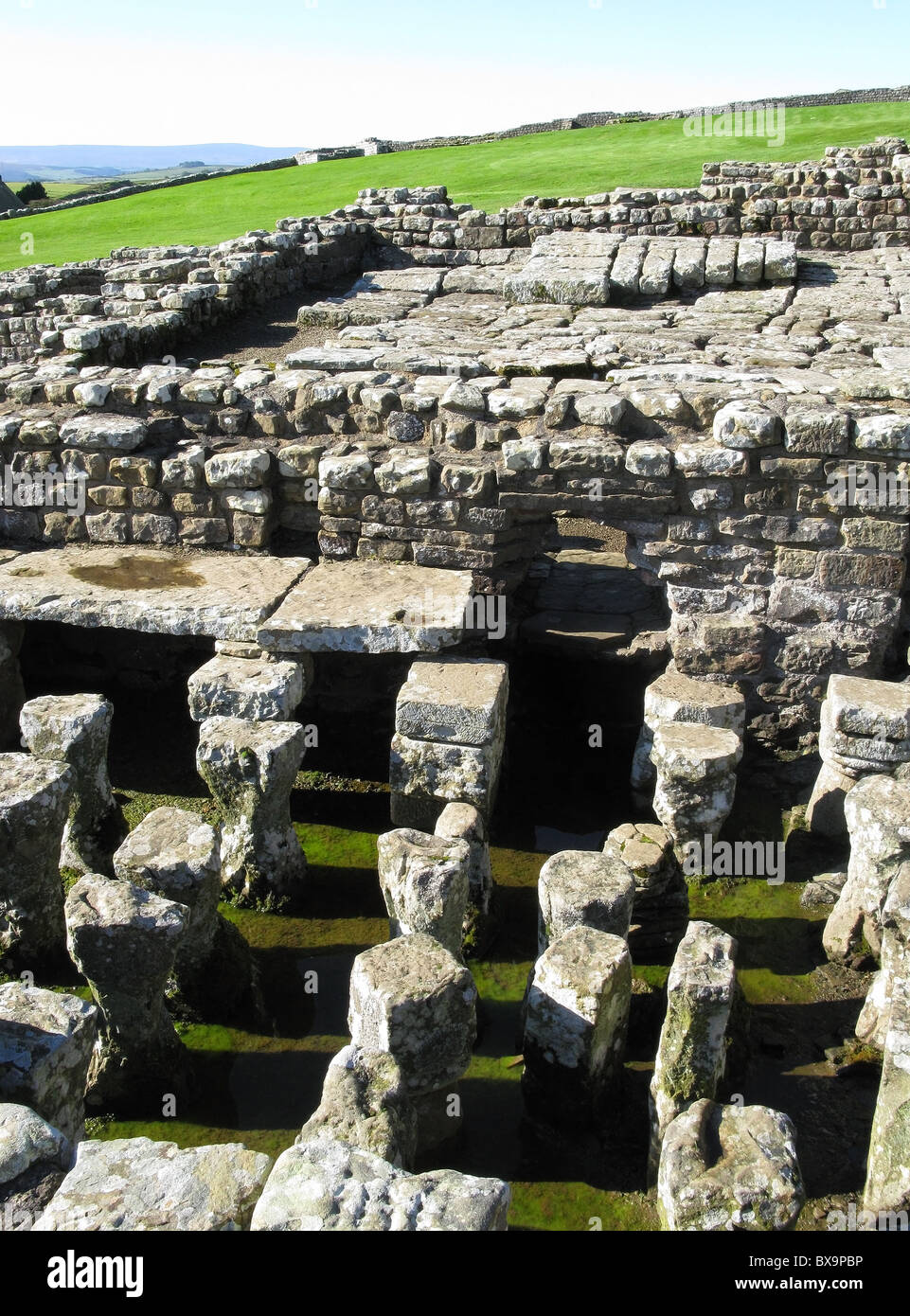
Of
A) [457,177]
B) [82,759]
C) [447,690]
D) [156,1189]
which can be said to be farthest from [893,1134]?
[457,177]

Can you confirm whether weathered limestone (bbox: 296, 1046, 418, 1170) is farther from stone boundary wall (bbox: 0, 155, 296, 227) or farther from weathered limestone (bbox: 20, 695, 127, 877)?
stone boundary wall (bbox: 0, 155, 296, 227)

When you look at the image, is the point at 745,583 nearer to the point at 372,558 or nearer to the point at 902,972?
the point at 372,558

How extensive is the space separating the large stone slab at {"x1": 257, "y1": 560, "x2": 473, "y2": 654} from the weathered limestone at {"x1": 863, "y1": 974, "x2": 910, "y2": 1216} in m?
3.20

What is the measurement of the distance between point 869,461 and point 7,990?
5.20 m

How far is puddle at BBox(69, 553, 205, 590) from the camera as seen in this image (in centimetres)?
696

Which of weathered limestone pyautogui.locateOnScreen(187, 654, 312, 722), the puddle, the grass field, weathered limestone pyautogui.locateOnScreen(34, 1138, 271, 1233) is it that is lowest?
weathered limestone pyautogui.locateOnScreen(34, 1138, 271, 1233)

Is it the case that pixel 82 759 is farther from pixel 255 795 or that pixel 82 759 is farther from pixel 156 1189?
pixel 156 1189

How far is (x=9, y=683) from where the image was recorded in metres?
7.12

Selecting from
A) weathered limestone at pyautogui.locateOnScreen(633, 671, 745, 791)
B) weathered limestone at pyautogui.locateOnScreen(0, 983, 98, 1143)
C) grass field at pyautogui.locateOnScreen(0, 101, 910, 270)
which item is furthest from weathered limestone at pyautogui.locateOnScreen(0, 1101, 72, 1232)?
grass field at pyautogui.locateOnScreen(0, 101, 910, 270)

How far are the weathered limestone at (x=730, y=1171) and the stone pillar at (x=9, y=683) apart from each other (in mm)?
5046

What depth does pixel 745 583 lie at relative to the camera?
677 cm

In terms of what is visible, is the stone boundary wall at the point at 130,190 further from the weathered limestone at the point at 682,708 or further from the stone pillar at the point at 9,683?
the weathered limestone at the point at 682,708

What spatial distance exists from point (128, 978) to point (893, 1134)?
288 cm

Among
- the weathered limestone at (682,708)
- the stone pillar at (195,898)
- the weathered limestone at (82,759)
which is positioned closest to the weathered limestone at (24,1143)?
the stone pillar at (195,898)
